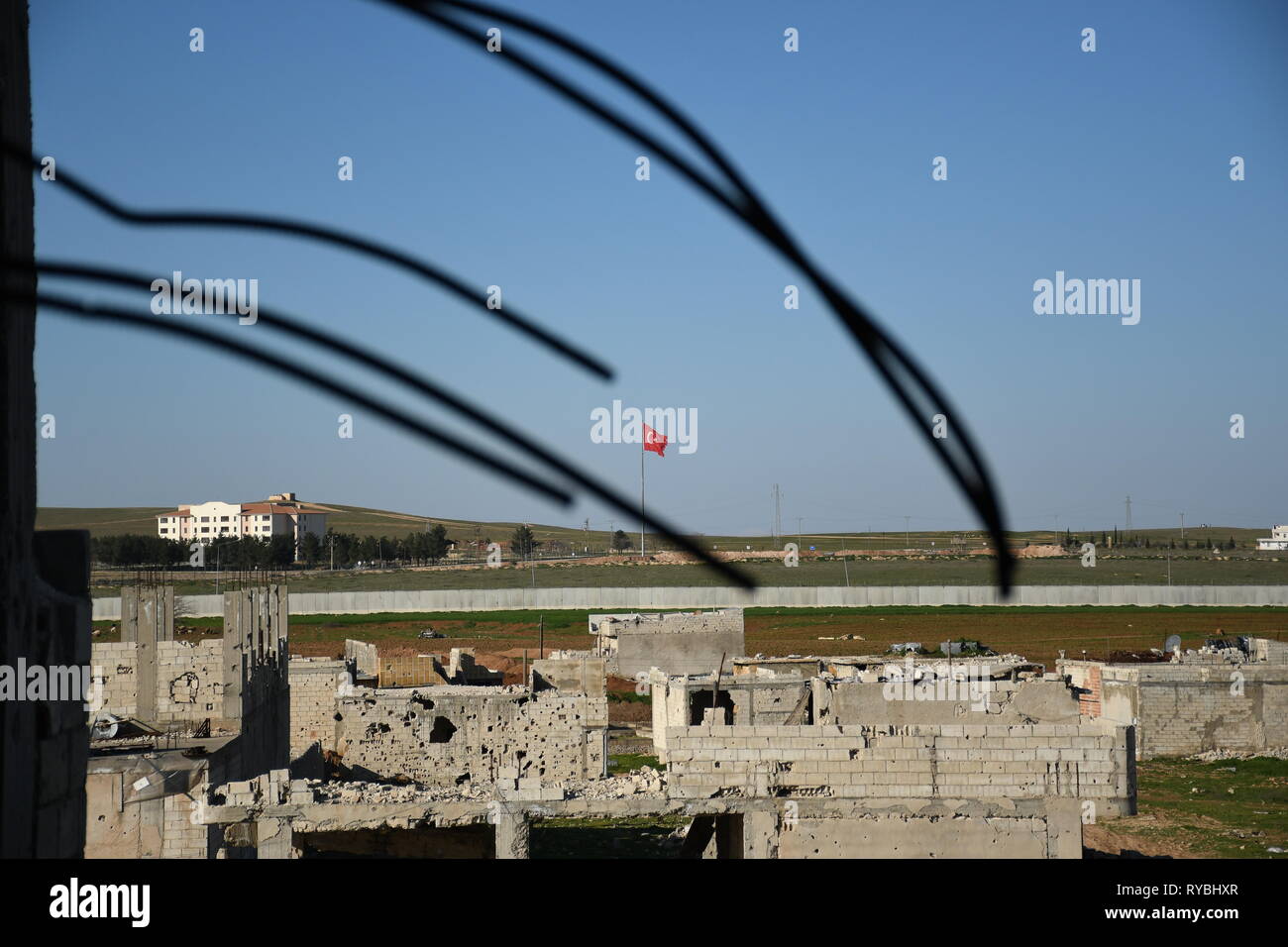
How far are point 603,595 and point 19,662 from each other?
6731cm

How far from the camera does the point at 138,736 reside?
1625cm

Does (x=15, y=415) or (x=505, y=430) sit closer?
(x=505, y=430)

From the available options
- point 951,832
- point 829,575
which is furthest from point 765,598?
point 951,832

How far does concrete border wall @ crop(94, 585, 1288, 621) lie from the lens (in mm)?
65938

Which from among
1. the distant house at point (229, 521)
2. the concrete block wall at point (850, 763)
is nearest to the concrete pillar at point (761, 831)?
the concrete block wall at point (850, 763)

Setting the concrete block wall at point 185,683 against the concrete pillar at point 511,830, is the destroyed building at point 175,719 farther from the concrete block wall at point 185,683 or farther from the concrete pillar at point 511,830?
the concrete pillar at point 511,830

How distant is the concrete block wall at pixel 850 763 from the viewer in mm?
13188

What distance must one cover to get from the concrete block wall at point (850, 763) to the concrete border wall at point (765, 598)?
165ft

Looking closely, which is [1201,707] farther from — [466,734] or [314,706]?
[314,706]

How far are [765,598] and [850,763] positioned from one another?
59.6 metres

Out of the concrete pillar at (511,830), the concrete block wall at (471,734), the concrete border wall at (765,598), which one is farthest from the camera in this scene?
the concrete border wall at (765,598)
